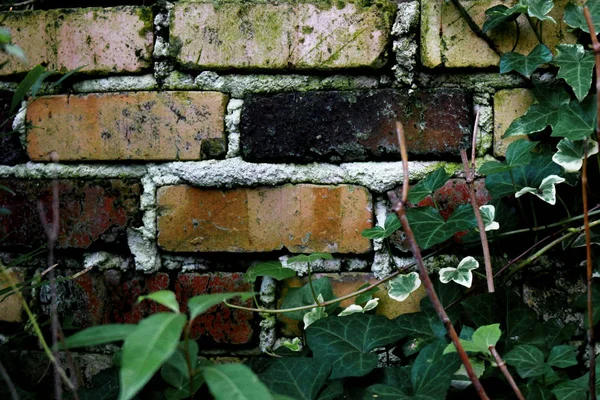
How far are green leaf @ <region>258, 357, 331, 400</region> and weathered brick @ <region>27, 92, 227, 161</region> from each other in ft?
1.15

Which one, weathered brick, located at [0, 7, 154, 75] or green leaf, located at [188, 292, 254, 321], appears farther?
weathered brick, located at [0, 7, 154, 75]

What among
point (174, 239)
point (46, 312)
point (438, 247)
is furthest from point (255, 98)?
point (46, 312)

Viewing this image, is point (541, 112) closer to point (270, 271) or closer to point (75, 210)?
point (270, 271)

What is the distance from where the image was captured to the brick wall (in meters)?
0.90

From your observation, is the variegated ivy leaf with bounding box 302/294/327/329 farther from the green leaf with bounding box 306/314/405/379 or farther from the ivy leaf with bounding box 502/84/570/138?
the ivy leaf with bounding box 502/84/570/138

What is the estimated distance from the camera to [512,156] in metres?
0.81

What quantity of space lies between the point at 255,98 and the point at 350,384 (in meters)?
0.45

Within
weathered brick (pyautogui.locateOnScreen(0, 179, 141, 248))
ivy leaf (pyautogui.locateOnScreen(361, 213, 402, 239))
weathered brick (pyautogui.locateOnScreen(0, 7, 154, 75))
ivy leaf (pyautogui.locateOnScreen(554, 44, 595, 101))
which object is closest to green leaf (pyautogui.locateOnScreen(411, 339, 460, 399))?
ivy leaf (pyautogui.locateOnScreen(361, 213, 402, 239))

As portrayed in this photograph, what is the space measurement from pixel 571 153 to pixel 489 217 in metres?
0.14

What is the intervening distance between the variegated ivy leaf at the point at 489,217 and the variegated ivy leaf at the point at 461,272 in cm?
5

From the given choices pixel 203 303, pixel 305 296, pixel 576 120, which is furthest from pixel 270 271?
pixel 576 120

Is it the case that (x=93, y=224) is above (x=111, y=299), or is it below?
above

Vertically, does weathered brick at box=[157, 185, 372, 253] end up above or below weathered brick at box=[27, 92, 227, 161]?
below

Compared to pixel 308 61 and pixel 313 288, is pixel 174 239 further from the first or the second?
pixel 308 61
